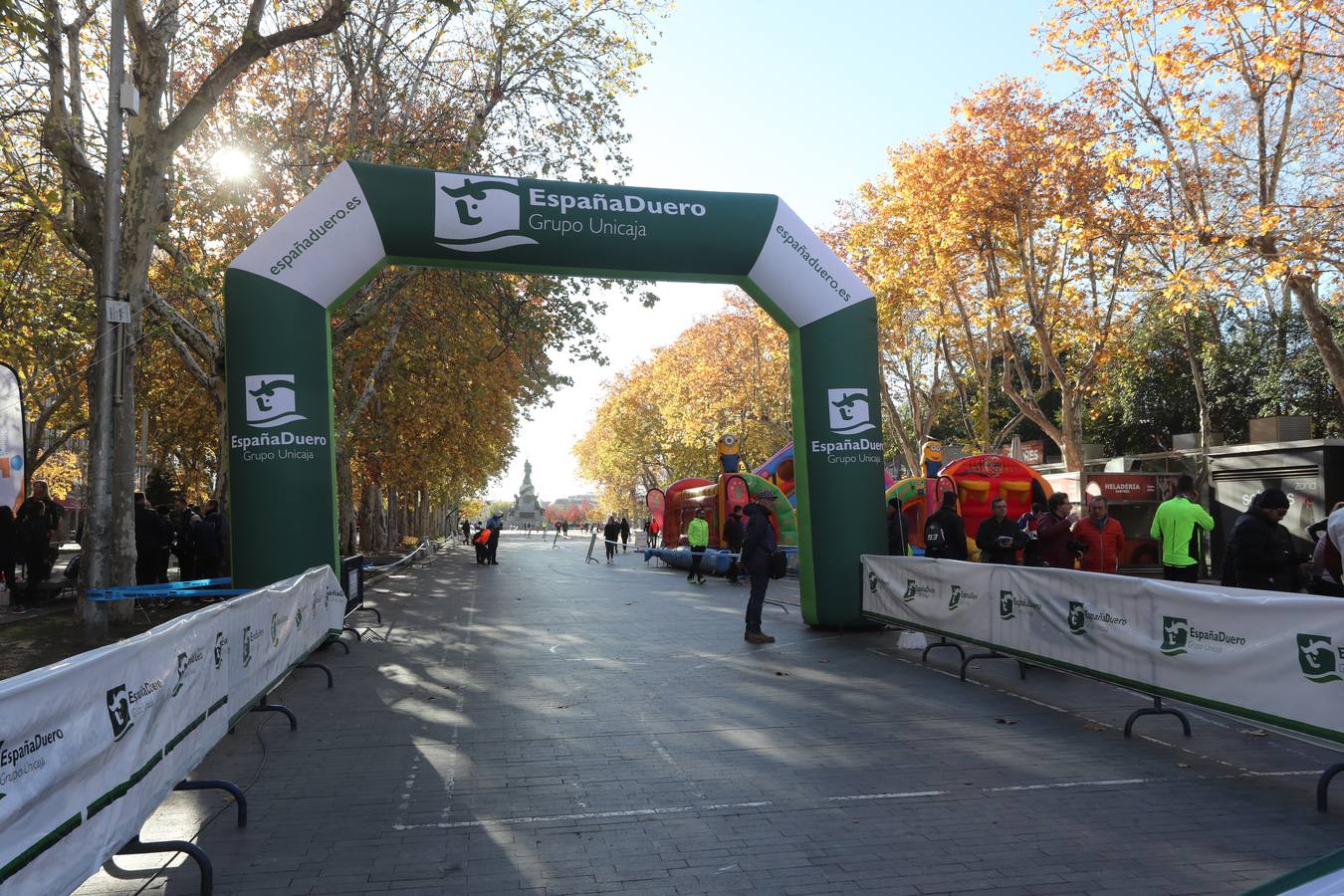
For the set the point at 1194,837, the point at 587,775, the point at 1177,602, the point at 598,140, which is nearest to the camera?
the point at 1194,837

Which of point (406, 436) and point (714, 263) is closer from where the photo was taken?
point (714, 263)

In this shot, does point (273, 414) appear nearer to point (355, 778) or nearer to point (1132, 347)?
point (355, 778)

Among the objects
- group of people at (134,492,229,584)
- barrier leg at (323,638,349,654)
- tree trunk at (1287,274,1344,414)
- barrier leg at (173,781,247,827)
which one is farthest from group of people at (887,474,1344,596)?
group of people at (134,492,229,584)

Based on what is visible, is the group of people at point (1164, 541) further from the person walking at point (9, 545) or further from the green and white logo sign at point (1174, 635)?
the person walking at point (9, 545)

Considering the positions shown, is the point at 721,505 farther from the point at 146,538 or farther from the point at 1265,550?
the point at 1265,550

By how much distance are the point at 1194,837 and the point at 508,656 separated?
748 cm

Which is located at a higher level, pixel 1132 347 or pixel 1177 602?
pixel 1132 347

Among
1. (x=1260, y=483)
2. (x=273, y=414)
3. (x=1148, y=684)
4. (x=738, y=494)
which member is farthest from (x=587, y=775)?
(x=1260, y=483)

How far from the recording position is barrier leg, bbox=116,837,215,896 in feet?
13.9

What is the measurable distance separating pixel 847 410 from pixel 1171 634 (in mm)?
6147

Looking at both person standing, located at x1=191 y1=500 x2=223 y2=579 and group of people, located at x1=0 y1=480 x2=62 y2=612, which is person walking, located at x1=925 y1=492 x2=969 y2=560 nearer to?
person standing, located at x1=191 y1=500 x2=223 y2=579

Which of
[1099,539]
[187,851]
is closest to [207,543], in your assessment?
[187,851]

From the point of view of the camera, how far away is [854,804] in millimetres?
5465

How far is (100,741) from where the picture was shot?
12.4ft
